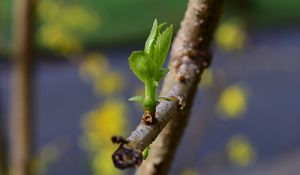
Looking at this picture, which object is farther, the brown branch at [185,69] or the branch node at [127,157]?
the brown branch at [185,69]

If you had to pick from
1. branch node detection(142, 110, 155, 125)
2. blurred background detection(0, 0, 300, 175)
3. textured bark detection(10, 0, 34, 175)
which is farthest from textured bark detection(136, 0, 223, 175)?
blurred background detection(0, 0, 300, 175)

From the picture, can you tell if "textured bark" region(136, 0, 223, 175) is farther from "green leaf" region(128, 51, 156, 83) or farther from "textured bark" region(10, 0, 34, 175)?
"textured bark" region(10, 0, 34, 175)

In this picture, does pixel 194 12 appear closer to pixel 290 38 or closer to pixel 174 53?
pixel 174 53

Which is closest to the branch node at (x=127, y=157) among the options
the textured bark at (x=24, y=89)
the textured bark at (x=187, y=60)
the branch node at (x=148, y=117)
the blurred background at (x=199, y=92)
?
the branch node at (x=148, y=117)

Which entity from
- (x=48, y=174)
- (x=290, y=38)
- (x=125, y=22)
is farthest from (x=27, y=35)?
(x=290, y=38)

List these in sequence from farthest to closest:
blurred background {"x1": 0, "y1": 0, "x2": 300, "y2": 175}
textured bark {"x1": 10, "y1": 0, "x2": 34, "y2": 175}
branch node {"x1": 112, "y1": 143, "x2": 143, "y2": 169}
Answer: blurred background {"x1": 0, "y1": 0, "x2": 300, "y2": 175} < textured bark {"x1": 10, "y1": 0, "x2": 34, "y2": 175} < branch node {"x1": 112, "y1": 143, "x2": 143, "y2": 169}

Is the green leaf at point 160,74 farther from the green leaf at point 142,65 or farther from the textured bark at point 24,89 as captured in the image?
the textured bark at point 24,89

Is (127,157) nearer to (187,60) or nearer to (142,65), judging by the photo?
(142,65)
